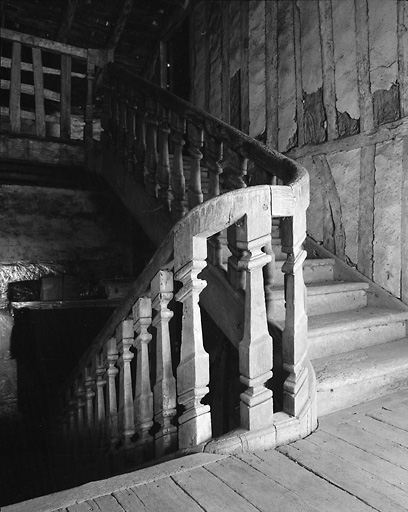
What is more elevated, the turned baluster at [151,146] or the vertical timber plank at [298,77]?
the vertical timber plank at [298,77]

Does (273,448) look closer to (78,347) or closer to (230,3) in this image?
(78,347)

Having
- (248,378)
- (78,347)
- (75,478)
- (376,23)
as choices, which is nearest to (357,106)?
(376,23)

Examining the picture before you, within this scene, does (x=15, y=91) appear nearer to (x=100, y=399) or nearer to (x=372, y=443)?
(x=100, y=399)

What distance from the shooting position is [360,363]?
6.90 ft

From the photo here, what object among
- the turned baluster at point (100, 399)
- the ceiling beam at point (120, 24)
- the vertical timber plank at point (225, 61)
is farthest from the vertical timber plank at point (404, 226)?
the ceiling beam at point (120, 24)

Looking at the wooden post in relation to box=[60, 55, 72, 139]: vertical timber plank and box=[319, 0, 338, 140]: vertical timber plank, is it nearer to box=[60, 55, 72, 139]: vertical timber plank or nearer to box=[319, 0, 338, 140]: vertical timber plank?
box=[319, 0, 338, 140]: vertical timber plank

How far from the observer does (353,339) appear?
239 centimetres

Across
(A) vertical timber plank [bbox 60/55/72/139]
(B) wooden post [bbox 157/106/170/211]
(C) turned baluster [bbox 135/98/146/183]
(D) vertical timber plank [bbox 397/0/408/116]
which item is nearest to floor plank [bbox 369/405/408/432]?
(B) wooden post [bbox 157/106/170/211]

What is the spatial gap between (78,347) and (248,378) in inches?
77.6

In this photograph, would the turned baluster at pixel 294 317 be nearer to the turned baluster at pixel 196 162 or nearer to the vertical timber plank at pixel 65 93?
the turned baluster at pixel 196 162

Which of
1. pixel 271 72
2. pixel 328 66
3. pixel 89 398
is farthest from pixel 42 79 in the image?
pixel 89 398

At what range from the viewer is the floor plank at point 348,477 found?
4.00ft

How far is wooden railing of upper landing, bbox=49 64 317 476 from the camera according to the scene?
1.49m

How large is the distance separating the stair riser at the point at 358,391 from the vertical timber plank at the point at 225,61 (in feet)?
11.7
